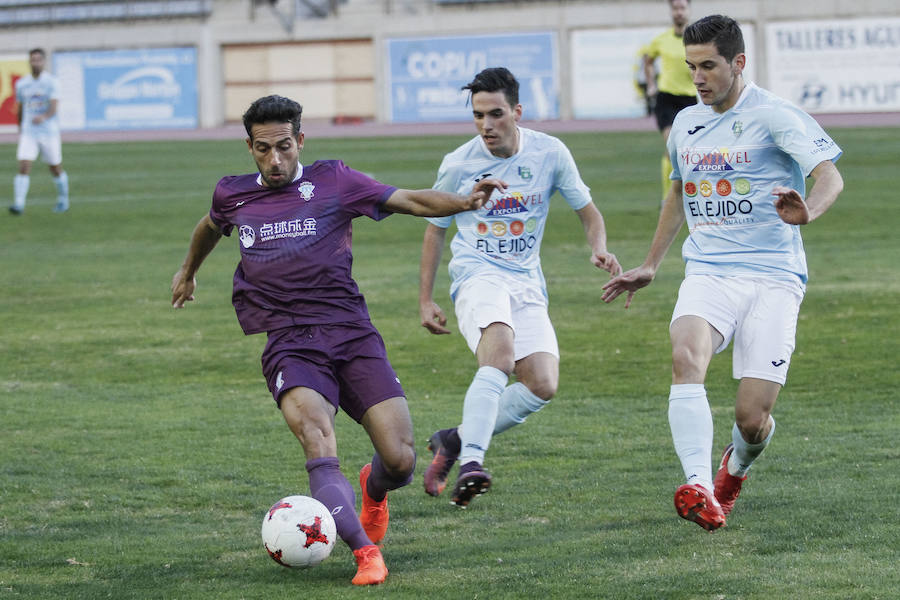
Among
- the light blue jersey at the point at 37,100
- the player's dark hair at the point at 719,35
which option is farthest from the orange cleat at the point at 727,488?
the light blue jersey at the point at 37,100

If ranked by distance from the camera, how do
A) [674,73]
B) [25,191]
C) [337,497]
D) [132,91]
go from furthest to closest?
1. [132,91]
2. [25,191]
3. [674,73]
4. [337,497]

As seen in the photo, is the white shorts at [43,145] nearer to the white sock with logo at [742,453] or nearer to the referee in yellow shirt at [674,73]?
the referee in yellow shirt at [674,73]

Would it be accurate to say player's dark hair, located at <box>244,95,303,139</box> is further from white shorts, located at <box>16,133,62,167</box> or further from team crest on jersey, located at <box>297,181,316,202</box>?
white shorts, located at <box>16,133,62,167</box>

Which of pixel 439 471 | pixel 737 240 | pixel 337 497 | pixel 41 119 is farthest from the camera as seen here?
pixel 41 119

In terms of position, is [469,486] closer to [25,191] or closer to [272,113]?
[272,113]

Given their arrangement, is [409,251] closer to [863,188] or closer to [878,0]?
[863,188]

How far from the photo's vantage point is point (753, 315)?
546 cm

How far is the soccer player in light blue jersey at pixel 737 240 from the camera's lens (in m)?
5.33

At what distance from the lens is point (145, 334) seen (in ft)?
35.7

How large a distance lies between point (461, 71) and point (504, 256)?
40626 mm

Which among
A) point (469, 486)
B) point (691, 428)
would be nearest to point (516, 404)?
point (469, 486)

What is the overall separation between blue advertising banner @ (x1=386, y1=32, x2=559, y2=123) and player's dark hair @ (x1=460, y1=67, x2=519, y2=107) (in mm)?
39110

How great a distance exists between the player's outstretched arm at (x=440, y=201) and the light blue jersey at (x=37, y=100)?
53.1ft

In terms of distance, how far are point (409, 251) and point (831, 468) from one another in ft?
31.6
